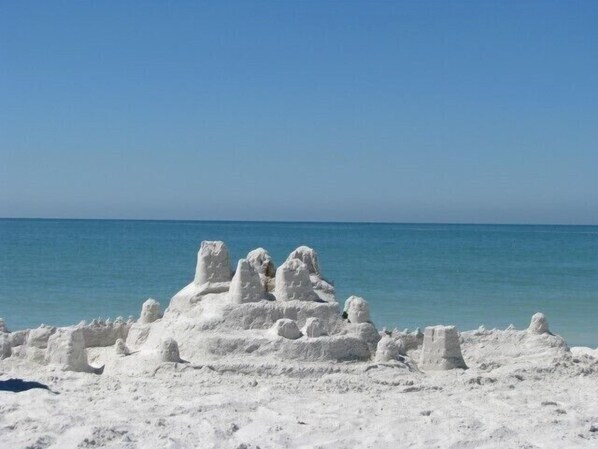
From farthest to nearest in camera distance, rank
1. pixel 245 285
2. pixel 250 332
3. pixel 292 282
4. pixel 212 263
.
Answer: pixel 212 263
pixel 292 282
pixel 245 285
pixel 250 332

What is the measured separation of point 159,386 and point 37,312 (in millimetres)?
16650

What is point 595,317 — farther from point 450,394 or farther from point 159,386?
point 159,386

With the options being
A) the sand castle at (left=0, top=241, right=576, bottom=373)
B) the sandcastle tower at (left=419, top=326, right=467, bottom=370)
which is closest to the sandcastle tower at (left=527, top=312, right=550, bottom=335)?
the sand castle at (left=0, top=241, right=576, bottom=373)

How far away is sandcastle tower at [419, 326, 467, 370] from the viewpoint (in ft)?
51.1

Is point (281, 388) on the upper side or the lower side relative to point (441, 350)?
lower

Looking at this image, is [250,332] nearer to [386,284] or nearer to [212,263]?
[212,263]

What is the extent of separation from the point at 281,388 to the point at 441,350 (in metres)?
3.45

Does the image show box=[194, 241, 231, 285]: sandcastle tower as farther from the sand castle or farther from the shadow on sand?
the shadow on sand

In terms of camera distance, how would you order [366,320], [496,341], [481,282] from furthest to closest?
[481,282]
[496,341]
[366,320]

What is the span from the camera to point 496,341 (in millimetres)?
18094

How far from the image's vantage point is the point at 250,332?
47.7ft

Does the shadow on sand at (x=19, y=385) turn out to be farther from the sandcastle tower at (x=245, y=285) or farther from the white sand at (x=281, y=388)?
the sandcastle tower at (x=245, y=285)

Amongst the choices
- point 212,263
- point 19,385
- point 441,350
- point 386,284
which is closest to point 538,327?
point 441,350

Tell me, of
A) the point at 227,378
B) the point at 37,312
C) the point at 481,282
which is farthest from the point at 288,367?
the point at 481,282
